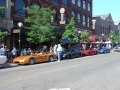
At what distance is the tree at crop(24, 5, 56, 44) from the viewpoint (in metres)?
31.7

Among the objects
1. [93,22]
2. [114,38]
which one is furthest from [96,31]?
[114,38]

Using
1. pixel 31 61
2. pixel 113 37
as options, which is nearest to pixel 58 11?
pixel 31 61

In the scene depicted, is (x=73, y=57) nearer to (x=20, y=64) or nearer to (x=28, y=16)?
(x=28, y=16)

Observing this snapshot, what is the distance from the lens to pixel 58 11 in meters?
42.8

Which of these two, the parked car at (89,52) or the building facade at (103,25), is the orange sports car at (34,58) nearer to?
the parked car at (89,52)

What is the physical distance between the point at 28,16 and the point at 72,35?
6.89m

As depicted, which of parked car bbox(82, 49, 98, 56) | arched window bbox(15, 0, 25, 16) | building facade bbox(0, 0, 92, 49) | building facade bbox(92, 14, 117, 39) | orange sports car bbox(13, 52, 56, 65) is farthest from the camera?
building facade bbox(92, 14, 117, 39)

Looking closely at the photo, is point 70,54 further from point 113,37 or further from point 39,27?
point 113,37

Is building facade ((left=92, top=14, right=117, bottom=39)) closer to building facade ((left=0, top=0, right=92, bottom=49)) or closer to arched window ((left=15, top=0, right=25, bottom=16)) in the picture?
building facade ((left=0, top=0, right=92, bottom=49))

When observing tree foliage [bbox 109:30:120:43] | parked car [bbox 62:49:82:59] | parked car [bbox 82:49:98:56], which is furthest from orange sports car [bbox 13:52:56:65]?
tree foliage [bbox 109:30:120:43]

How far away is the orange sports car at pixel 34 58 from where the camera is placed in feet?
81.0

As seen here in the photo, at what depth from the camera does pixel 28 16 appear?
1374 inches

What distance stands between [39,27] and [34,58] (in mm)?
6863

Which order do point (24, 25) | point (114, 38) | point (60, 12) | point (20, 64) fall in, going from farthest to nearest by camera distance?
point (114, 38) → point (60, 12) → point (24, 25) → point (20, 64)
